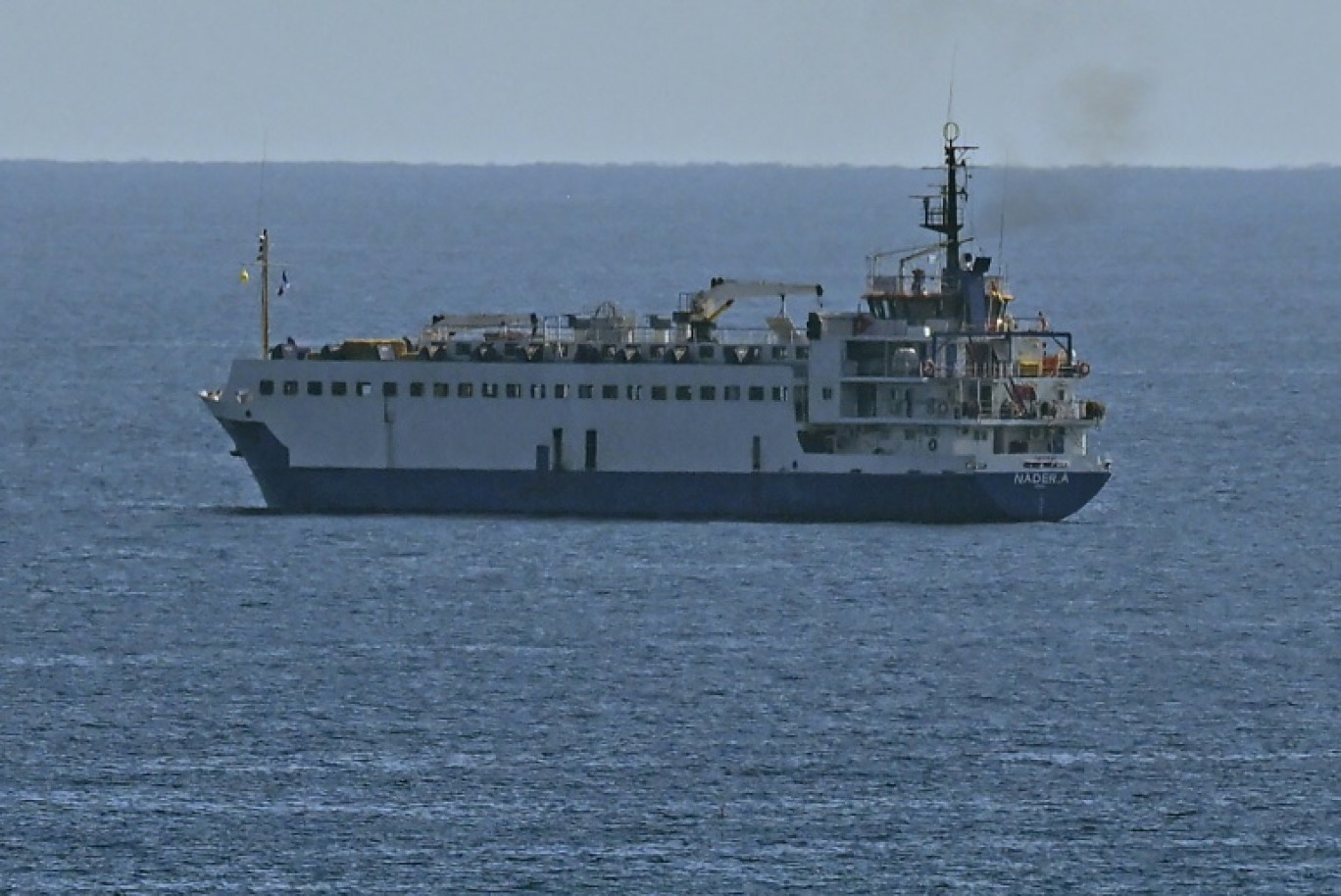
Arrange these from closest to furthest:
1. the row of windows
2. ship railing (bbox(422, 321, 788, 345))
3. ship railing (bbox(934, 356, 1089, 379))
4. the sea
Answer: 1. the sea
2. ship railing (bbox(934, 356, 1089, 379))
3. the row of windows
4. ship railing (bbox(422, 321, 788, 345))

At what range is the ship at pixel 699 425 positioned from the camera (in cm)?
11488

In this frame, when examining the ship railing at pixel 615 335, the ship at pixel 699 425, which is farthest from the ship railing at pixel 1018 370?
the ship railing at pixel 615 335

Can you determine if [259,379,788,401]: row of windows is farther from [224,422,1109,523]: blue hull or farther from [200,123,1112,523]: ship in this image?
[224,422,1109,523]: blue hull

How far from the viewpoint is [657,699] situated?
299 ft

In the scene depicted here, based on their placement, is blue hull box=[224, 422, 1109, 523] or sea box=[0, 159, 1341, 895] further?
blue hull box=[224, 422, 1109, 523]

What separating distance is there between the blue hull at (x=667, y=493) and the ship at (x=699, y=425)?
0.22ft

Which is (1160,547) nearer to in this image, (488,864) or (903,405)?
(903,405)

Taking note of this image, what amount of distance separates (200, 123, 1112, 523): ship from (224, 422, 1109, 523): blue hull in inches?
2.6

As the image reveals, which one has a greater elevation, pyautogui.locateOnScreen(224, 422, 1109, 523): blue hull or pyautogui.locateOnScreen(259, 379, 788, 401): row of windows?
pyautogui.locateOnScreen(259, 379, 788, 401): row of windows

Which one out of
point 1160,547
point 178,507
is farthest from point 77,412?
point 1160,547

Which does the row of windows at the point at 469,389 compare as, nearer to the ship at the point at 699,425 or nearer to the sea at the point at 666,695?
the ship at the point at 699,425

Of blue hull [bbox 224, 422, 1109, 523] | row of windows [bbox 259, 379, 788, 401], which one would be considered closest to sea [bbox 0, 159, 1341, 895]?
blue hull [bbox 224, 422, 1109, 523]

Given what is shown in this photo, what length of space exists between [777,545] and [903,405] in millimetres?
6258

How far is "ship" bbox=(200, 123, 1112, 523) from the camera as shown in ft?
377
